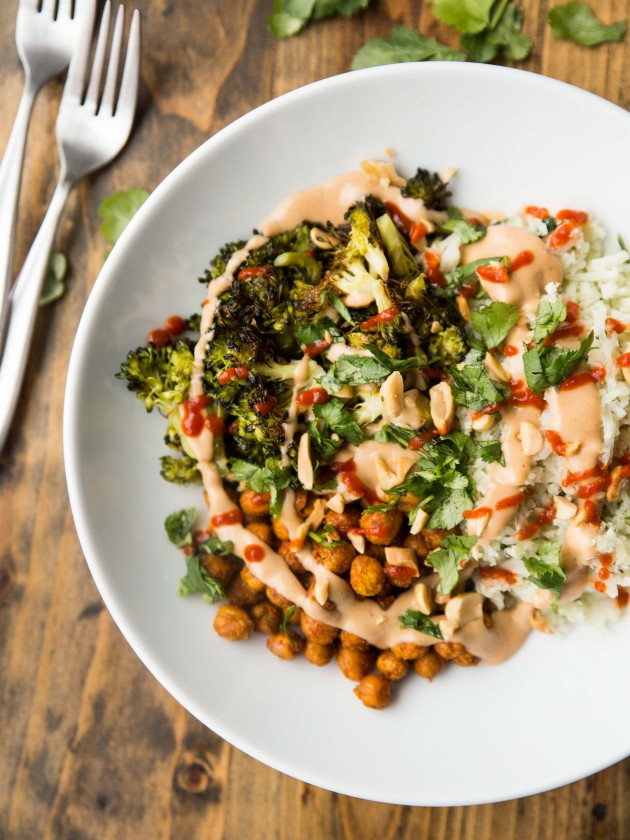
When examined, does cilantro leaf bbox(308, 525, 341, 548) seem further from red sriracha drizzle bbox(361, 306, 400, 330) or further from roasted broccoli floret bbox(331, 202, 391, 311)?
roasted broccoli floret bbox(331, 202, 391, 311)

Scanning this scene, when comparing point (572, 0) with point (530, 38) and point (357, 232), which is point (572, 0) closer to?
point (530, 38)

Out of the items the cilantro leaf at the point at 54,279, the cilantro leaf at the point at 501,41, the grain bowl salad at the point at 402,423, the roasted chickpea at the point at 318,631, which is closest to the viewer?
the grain bowl salad at the point at 402,423

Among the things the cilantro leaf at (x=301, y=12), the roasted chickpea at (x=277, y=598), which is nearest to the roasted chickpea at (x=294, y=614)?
the roasted chickpea at (x=277, y=598)

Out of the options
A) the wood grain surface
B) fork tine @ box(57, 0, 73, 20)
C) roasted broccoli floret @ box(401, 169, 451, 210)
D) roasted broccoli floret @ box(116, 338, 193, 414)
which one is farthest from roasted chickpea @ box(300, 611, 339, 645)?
fork tine @ box(57, 0, 73, 20)

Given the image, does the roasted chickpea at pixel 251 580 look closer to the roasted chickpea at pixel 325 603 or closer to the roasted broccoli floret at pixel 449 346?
the roasted chickpea at pixel 325 603

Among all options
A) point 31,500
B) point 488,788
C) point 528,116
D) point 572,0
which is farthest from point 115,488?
point 572,0

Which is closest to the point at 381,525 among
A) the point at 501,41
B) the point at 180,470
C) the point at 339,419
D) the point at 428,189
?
the point at 339,419
